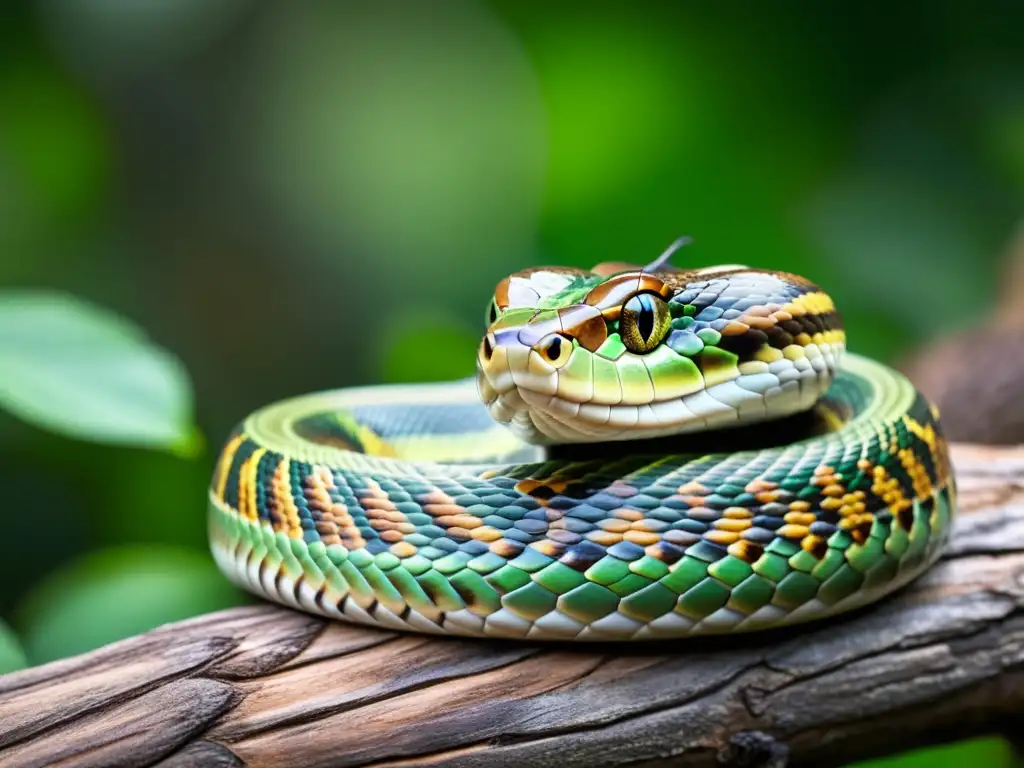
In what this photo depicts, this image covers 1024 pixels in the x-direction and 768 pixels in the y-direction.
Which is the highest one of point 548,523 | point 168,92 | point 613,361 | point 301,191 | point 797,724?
point 168,92

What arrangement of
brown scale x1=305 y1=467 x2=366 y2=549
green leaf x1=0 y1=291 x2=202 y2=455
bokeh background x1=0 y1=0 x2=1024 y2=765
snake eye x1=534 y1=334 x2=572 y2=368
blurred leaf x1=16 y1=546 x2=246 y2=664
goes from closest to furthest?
snake eye x1=534 y1=334 x2=572 y2=368, brown scale x1=305 y1=467 x2=366 y2=549, green leaf x1=0 y1=291 x2=202 y2=455, blurred leaf x1=16 y1=546 x2=246 y2=664, bokeh background x1=0 y1=0 x2=1024 y2=765

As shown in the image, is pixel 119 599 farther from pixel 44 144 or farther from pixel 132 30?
pixel 132 30

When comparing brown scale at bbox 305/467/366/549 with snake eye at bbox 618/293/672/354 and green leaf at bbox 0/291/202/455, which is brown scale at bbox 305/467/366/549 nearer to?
green leaf at bbox 0/291/202/455

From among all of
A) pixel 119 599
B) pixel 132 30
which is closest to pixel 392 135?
pixel 132 30

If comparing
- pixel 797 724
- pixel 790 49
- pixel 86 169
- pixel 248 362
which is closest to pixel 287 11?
pixel 86 169

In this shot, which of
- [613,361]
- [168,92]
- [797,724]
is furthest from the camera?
[168,92]

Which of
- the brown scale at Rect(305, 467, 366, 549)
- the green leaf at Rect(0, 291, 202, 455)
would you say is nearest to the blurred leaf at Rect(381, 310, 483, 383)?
the green leaf at Rect(0, 291, 202, 455)

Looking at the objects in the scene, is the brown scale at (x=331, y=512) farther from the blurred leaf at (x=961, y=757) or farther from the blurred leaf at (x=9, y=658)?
the blurred leaf at (x=961, y=757)

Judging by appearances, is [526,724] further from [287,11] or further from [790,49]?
[287,11]
